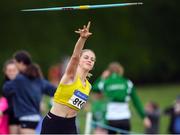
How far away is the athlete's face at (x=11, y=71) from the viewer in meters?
12.4

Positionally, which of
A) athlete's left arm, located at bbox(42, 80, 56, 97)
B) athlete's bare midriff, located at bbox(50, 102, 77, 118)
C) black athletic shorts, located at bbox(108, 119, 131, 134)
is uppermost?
athlete's left arm, located at bbox(42, 80, 56, 97)

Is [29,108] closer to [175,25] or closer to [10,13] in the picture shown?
[10,13]

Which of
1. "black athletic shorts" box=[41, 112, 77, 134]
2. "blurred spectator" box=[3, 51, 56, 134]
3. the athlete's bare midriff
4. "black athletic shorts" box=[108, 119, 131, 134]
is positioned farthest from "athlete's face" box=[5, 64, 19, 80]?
the athlete's bare midriff

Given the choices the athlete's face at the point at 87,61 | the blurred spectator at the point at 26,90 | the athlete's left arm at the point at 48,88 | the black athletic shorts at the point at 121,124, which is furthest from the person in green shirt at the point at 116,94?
the athlete's face at the point at 87,61

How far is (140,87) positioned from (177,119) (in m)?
16.6

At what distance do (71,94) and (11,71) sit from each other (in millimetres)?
3214

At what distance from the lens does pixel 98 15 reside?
33500 millimetres

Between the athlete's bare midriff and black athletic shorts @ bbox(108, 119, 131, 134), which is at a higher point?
the athlete's bare midriff

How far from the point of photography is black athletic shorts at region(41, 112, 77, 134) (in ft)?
31.2

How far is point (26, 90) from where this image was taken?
1195cm

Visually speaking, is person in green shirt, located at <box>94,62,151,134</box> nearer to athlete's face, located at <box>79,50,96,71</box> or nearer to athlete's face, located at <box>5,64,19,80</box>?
athlete's face, located at <box>5,64,19,80</box>

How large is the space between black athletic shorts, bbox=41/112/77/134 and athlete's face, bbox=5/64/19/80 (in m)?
2.90

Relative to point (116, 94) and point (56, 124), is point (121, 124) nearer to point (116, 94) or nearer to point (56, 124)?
point (116, 94)

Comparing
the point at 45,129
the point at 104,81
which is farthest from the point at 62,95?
the point at 104,81
